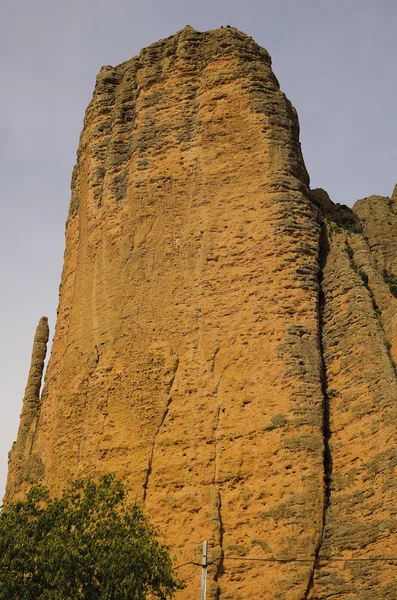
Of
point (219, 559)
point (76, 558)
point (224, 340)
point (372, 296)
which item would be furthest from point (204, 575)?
point (372, 296)

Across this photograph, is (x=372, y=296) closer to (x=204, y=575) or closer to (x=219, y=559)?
(x=219, y=559)

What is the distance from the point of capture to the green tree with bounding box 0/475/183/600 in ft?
54.6

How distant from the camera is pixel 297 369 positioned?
21.0 m

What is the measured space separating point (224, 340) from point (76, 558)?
7.40 metres

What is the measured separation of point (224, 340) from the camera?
22.3 m

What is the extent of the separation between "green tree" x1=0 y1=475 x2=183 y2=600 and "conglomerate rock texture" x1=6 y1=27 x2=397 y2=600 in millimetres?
2194

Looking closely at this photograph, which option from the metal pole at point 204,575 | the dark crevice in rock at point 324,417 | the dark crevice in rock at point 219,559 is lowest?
the metal pole at point 204,575

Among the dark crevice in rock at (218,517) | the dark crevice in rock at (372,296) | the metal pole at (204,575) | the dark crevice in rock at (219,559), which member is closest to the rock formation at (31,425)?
the dark crevice in rock at (218,517)

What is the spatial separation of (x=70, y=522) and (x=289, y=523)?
4.78 m

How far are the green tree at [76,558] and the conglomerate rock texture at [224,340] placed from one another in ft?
7.20

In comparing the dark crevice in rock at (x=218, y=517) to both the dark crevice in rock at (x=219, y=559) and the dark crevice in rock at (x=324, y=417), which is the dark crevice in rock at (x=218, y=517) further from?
the dark crevice in rock at (x=324, y=417)

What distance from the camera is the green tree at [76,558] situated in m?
16.6

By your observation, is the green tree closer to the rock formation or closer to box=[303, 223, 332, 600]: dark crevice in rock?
box=[303, 223, 332, 600]: dark crevice in rock

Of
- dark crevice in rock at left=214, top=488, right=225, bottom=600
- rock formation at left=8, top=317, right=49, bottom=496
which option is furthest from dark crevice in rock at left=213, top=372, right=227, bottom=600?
rock formation at left=8, top=317, right=49, bottom=496
